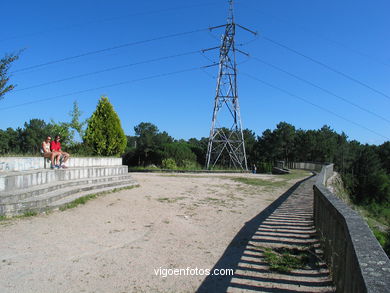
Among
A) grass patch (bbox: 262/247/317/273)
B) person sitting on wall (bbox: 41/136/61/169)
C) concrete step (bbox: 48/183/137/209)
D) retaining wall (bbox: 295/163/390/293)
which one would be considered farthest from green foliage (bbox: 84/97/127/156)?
retaining wall (bbox: 295/163/390/293)

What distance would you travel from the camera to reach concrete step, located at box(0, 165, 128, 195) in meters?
7.58

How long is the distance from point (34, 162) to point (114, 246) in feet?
20.0

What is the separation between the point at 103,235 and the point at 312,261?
A: 11.9 feet

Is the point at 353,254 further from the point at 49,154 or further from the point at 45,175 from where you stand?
the point at 49,154

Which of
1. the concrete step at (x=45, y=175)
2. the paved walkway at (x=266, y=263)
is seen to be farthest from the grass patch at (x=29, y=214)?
the paved walkway at (x=266, y=263)

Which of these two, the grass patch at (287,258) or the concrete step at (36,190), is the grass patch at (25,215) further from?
the grass patch at (287,258)

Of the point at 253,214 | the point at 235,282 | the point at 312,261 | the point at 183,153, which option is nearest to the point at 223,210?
the point at 253,214

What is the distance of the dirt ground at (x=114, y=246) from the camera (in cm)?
388

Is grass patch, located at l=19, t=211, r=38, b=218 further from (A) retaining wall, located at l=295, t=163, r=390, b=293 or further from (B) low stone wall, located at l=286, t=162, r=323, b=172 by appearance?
(B) low stone wall, located at l=286, t=162, r=323, b=172

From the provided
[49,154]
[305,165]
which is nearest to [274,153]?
[305,165]

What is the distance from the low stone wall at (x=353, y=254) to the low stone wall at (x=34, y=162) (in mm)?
8055

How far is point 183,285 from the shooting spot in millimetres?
3938

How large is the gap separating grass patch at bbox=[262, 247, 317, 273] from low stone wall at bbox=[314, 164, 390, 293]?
32 centimetres

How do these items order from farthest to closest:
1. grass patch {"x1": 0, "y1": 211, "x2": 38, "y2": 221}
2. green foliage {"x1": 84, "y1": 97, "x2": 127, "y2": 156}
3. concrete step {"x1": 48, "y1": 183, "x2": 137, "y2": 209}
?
green foliage {"x1": 84, "y1": 97, "x2": 127, "y2": 156}
concrete step {"x1": 48, "y1": 183, "x2": 137, "y2": 209}
grass patch {"x1": 0, "y1": 211, "x2": 38, "y2": 221}
